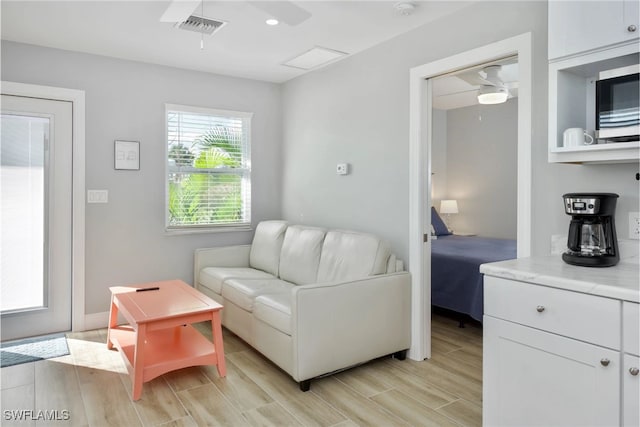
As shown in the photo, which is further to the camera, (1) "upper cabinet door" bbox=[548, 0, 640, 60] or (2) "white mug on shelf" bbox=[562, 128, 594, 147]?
(2) "white mug on shelf" bbox=[562, 128, 594, 147]

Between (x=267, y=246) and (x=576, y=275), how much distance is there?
9.53ft

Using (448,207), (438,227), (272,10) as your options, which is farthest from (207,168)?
(448,207)

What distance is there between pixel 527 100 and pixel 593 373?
1485 millimetres

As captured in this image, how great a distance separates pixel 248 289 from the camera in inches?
129

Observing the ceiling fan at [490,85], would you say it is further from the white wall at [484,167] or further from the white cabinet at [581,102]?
the white cabinet at [581,102]

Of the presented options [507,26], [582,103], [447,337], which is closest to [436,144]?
[447,337]

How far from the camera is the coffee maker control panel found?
1.82 meters

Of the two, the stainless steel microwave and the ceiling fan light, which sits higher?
the ceiling fan light

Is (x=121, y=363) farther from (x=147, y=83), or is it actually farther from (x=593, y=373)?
(x=593, y=373)

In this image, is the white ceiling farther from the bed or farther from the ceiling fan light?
the bed

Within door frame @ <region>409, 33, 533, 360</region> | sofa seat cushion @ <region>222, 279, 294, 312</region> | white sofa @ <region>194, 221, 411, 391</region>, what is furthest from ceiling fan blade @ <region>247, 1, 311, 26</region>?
sofa seat cushion @ <region>222, 279, 294, 312</region>

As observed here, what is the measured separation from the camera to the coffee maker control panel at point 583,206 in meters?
1.82

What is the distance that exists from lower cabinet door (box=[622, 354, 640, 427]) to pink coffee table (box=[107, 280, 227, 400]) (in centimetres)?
215

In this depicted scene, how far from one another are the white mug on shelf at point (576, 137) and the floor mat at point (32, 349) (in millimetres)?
3579
